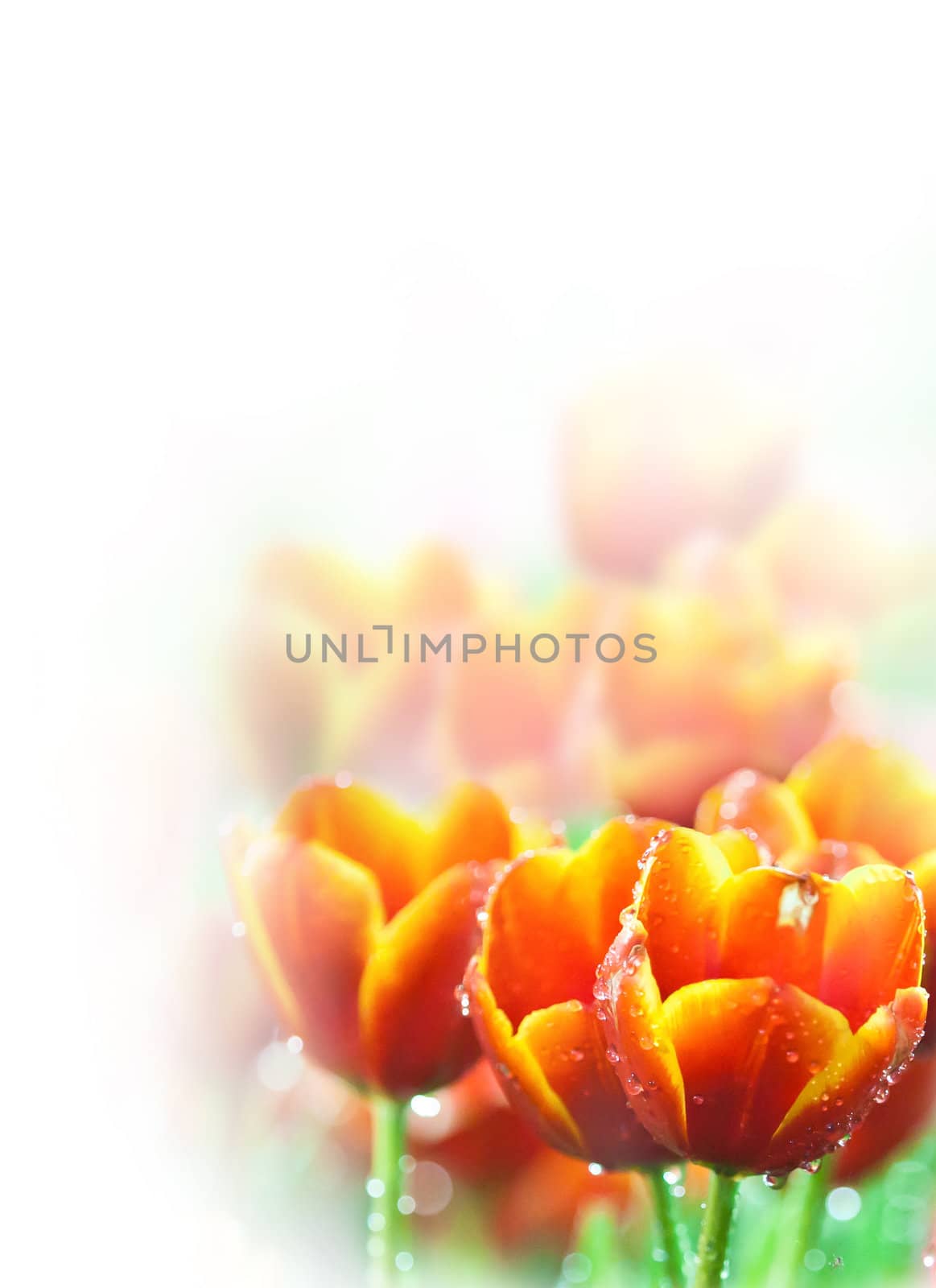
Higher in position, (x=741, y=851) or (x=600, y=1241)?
(x=741, y=851)

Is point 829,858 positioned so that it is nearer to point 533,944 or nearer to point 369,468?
point 533,944

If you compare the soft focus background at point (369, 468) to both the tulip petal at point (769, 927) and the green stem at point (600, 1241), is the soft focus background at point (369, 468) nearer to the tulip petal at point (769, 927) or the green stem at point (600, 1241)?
the green stem at point (600, 1241)

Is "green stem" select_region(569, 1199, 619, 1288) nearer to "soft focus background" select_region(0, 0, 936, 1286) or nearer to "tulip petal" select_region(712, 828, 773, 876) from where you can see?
"soft focus background" select_region(0, 0, 936, 1286)

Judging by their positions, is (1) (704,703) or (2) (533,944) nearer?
→ (2) (533,944)

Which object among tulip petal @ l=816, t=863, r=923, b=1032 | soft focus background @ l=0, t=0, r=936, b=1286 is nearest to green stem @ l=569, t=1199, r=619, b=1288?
soft focus background @ l=0, t=0, r=936, b=1286

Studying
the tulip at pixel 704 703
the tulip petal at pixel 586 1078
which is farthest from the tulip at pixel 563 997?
the tulip at pixel 704 703

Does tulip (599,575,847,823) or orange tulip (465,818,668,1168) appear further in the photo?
tulip (599,575,847,823)

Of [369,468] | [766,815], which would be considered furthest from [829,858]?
[369,468]

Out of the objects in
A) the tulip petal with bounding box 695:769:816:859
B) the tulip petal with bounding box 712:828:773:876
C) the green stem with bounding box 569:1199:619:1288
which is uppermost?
the tulip petal with bounding box 712:828:773:876
